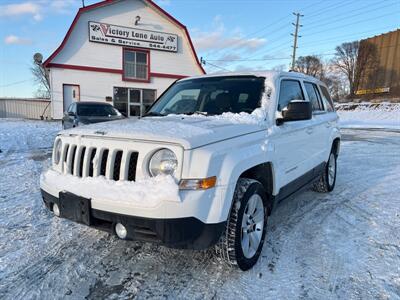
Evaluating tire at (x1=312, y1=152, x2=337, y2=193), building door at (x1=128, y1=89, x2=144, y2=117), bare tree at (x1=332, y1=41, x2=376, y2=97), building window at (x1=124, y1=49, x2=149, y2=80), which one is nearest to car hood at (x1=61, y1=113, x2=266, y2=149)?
tire at (x1=312, y1=152, x2=337, y2=193)

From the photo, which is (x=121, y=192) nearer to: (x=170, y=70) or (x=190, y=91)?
(x=190, y=91)

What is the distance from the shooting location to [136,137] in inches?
108

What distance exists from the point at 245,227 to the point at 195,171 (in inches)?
36.9

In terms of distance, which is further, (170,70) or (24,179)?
(170,70)

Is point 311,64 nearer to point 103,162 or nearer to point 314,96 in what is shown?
point 314,96

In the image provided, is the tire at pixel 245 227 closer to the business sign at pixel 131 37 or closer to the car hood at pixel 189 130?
the car hood at pixel 189 130

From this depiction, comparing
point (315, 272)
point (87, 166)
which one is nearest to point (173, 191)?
point (87, 166)

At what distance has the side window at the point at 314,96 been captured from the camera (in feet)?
16.4

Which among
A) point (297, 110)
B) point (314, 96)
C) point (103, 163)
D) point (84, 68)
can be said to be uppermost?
point (84, 68)

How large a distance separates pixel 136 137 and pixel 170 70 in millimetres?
21493

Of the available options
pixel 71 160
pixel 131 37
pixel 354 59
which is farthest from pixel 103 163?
pixel 354 59

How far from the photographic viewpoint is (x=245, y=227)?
124 inches

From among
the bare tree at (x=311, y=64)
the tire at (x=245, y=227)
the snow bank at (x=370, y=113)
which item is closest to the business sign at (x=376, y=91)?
the snow bank at (x=370, y=113)

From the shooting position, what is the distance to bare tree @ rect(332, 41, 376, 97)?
155ft
